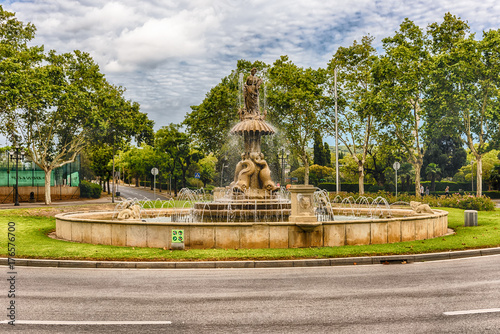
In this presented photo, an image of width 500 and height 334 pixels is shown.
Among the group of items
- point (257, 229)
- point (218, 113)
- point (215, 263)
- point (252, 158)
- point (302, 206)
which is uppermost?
point (218, 113)

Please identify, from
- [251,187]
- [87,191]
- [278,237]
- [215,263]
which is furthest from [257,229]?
[87,191]

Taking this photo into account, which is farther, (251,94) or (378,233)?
(251,94)

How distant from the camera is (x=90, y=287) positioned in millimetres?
8711

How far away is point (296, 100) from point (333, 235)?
34203mm

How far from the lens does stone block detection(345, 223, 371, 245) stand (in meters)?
13.9

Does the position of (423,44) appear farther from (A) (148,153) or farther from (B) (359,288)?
(A) (148,153)

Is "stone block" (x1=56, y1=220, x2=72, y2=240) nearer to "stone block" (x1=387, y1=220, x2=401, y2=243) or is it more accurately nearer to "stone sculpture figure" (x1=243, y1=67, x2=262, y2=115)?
"stone sculpture figure" (x1=243, y1=67, x2=262, y2=115)

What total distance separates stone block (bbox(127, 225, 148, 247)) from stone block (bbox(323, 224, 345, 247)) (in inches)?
230

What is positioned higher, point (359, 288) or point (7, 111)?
point (7, 111)

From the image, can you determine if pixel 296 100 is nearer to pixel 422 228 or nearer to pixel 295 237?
pixel 422 228

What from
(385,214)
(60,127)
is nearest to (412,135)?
(385,214)

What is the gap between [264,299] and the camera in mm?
7691

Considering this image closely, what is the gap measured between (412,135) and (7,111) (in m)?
40.4

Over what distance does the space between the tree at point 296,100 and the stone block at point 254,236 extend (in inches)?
1322
